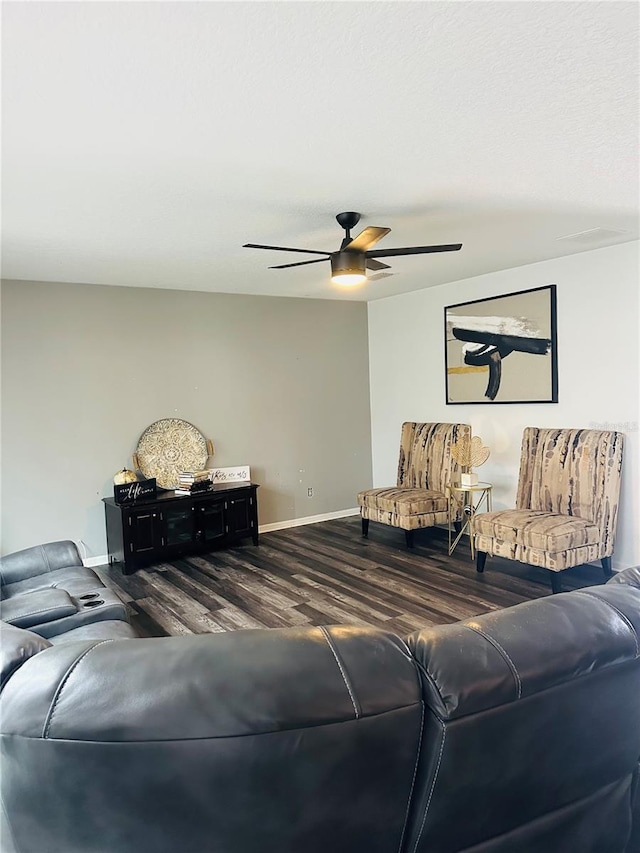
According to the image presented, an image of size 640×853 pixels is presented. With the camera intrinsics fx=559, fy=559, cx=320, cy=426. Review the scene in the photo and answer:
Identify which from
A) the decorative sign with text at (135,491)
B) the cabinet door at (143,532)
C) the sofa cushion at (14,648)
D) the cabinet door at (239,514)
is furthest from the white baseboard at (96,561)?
the sofa cushion at (14,648)

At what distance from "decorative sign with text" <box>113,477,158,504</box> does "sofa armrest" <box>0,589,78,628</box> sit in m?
2.19

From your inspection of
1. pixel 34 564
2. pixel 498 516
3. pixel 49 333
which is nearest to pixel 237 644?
pixel 34 564

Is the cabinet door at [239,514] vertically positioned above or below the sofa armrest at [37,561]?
below

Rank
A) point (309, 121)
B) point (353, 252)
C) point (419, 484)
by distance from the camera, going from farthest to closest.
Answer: point (419, 484) → point (353, 252) → point (309, 121)

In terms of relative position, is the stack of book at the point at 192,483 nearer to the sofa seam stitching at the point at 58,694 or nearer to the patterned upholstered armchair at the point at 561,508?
the patterned upholstered armchair at the point at 561,508

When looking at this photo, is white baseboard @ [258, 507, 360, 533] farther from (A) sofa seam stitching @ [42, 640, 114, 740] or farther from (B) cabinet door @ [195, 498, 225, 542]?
(A) sofa seam stitching @ [42, 640, 114, 740]

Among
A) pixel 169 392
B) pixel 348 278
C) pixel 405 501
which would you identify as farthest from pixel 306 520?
pixel 348 278

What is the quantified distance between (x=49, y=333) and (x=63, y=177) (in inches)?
99.4

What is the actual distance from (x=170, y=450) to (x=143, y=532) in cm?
89

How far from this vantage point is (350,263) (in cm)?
327

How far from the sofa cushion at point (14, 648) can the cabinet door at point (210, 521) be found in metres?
3.93

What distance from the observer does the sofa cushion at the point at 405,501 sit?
5.07m

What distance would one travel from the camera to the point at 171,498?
4930 mm

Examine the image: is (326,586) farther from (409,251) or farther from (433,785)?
(433,785)
